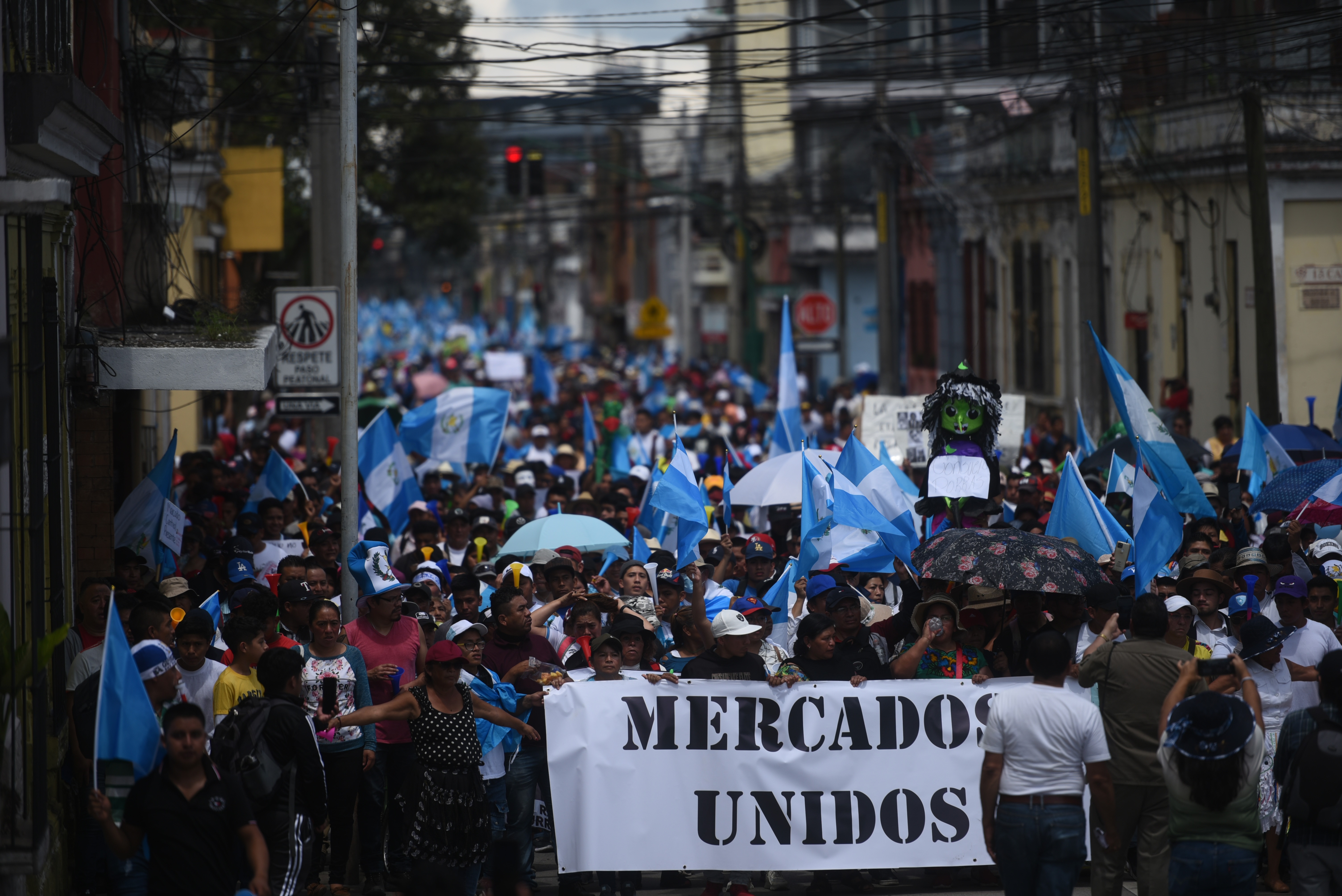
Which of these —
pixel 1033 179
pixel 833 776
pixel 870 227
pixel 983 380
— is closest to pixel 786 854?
pixel 833 776

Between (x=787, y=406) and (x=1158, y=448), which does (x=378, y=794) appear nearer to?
(x=1158, y=448)

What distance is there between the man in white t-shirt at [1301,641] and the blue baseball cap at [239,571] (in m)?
6.39

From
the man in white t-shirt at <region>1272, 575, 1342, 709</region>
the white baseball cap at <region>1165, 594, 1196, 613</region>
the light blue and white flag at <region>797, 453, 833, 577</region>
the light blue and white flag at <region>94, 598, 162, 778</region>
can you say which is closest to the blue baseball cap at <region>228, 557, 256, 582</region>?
the light blue and white flag at <region>797, 453, 833, 577</region>

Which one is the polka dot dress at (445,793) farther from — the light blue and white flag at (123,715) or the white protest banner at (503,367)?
the white protest banner at (503,367)

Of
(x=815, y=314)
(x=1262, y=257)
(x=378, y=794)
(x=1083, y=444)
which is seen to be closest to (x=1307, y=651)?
(x=378, y=794)

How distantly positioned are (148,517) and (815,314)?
20.2 meters

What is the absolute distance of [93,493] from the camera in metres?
11.3

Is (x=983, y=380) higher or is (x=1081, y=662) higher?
(x=983, y=380)

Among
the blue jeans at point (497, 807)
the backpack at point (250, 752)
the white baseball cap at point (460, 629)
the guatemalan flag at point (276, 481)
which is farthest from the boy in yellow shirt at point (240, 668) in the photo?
the guatemalan flag at point (276, 481)

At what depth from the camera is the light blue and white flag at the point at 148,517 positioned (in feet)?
36.5

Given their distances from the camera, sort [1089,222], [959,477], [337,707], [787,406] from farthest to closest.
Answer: [1089,222] < [787,406] < [959,477] < [337,707]

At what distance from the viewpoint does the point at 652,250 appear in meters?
77.6

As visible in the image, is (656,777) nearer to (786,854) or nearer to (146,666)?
(786,854)

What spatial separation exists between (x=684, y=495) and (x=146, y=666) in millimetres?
5108
